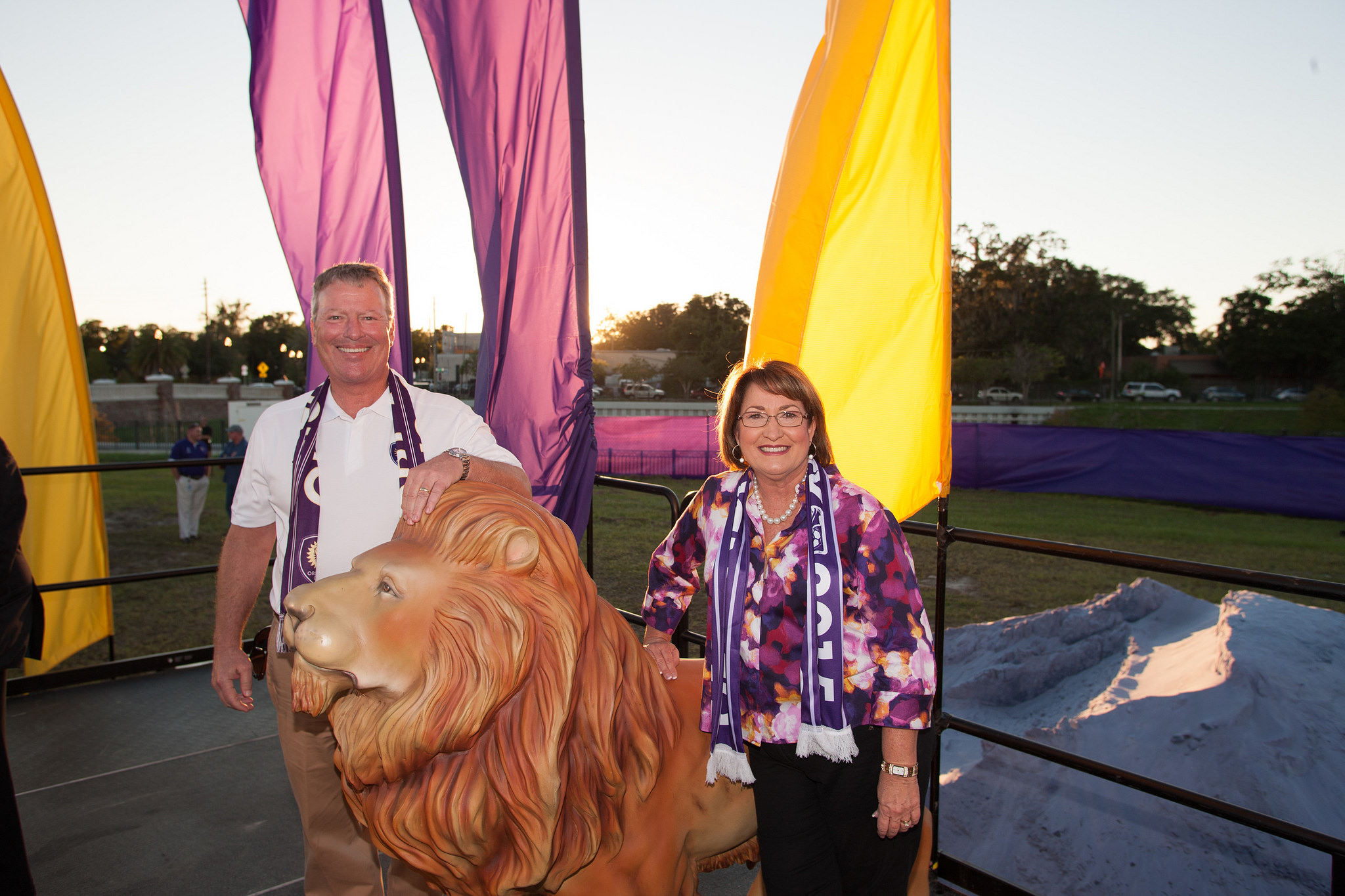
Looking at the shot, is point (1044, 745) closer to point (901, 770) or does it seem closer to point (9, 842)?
point (901, 770)

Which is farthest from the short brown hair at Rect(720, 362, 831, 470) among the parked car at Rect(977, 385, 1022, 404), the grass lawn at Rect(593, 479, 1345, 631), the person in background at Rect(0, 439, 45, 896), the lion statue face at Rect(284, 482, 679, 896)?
the parked car at Rect(977, 385, 1022, 404)

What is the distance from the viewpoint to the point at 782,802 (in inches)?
70.1


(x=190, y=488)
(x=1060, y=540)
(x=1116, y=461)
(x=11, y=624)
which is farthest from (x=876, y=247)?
(x=1116, y=461)

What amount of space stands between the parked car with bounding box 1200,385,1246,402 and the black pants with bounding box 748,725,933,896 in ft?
165

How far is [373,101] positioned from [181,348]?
51.6 m

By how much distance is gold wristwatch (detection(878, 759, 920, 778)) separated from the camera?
169 centimetres

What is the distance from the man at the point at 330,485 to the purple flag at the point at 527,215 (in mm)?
969

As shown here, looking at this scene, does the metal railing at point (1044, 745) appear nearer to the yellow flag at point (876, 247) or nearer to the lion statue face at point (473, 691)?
the yellow flag at point (876, 247)

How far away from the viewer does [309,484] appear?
203cm

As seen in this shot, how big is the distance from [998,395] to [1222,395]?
18.8 metres

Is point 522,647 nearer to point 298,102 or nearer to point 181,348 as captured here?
point 298,102

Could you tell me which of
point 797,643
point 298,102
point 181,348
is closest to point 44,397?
point 298,102

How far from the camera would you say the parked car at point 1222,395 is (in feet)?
144

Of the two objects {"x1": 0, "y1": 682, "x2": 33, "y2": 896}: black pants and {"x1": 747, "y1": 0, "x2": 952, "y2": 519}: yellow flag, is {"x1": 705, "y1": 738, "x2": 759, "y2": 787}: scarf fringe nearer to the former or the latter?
{"x1": 747, "y1": 0, "x2": 952, "y2": 519}: yellow flag
